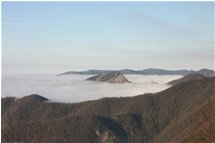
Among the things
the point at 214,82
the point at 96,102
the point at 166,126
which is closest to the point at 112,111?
the point at 96,102

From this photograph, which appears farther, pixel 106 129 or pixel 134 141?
pixel 134 141

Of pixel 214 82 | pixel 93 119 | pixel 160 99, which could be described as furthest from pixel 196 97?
pixel 93 119

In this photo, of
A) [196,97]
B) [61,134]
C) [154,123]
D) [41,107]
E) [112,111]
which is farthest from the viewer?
[41,107]

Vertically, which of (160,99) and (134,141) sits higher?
(160,99)

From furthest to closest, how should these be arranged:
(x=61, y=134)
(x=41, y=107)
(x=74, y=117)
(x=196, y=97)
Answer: (x=41, y=107) < (x=196, y=97) < (x=74, y=117) < (x=61, y=134)

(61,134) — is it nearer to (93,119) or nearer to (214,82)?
(93,119)

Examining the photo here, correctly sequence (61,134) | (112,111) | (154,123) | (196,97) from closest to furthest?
1. (61,134)
2. (196,97)
3. (154,123)
4. (112,111)

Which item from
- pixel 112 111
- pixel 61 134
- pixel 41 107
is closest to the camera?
pixel 61 134


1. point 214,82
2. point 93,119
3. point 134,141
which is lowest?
point 134,141

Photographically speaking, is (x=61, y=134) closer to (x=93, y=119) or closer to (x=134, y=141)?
(x=93, y=119)
